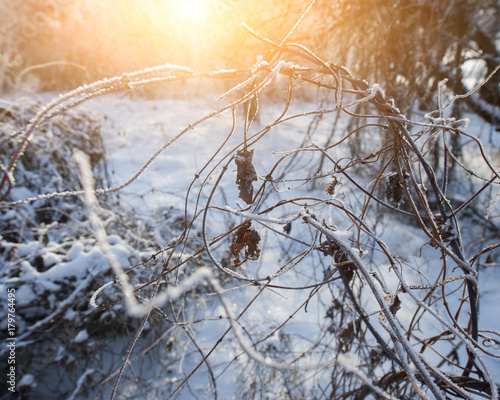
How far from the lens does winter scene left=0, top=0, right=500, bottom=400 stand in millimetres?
672

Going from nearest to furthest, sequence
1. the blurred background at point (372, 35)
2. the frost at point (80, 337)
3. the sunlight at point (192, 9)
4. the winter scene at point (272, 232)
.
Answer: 1. the winter scene at point (272, 232)
2. the frost at point (80, 337)
3. the blurred background at point (372, 35)
4. the sunlight at point (192, 9)

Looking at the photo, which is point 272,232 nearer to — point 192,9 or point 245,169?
point 245,169

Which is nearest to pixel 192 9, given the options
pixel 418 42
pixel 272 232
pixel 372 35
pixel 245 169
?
pixel 372 35

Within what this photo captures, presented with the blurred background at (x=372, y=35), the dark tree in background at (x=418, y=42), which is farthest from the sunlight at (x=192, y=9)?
the dark tree in background at (x=418, y=42)

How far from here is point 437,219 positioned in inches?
31.3

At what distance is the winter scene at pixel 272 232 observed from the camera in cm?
67

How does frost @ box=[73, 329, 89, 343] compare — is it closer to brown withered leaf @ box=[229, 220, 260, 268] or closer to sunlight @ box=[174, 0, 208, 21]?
brown withered leaf @ box=[229, 220, 260, 268]

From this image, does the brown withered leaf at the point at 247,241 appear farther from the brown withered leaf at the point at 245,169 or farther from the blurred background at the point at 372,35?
the blurred background at the point at 372,35

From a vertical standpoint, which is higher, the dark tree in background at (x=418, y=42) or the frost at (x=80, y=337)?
the dark tree in background at (x=418, y=42)

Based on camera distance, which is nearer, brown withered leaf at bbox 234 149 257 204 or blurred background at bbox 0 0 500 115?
brown withered leaf at bbox 234 149 257 204

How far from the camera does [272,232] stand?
2686 millimetres

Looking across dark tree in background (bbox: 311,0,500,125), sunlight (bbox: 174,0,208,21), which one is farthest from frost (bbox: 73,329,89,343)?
sunlight (bbox: 174,0,208,21)

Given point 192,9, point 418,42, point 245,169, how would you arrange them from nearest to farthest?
point 245,169 < point 418,42 < point 192,9

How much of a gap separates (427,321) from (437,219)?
157cm
